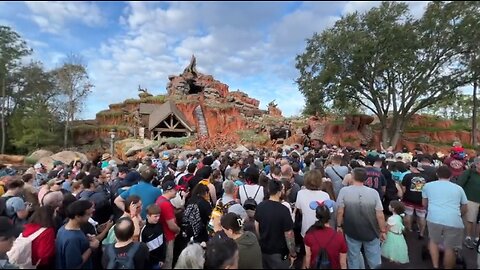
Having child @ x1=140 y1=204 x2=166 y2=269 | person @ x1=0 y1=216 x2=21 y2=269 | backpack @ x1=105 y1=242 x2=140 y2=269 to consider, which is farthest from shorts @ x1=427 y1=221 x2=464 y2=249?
person @ x1=0 y1=216 x2=21 y2=269

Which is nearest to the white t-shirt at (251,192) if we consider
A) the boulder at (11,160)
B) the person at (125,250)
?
the person at (125,250)

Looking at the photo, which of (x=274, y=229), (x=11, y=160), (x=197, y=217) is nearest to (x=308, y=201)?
(x=274, y=229)

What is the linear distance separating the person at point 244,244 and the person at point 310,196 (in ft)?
3.98

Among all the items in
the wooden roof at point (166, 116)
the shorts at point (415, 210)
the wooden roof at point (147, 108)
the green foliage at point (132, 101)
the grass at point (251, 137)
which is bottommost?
the shorts at point (415, 210)

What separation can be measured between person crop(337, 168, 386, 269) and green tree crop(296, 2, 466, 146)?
21.9 metres

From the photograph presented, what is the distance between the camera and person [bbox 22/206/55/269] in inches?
126

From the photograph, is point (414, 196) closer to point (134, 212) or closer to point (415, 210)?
point (415, 210)

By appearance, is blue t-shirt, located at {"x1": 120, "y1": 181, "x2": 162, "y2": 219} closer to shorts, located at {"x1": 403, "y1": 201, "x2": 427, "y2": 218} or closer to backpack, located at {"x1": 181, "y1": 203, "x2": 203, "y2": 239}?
backpack, located at {"x1": 181, "y1": 203, "x2": 203, "y2": 239}

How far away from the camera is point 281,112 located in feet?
141

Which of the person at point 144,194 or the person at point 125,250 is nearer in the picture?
the person at point 125,250

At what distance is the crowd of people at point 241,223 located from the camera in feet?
10.4

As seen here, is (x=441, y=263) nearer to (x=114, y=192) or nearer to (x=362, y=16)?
(x=114, y=192)

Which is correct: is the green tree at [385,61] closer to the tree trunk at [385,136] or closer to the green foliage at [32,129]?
the tree trunk at [385,136]

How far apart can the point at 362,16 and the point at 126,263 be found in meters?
26.5
